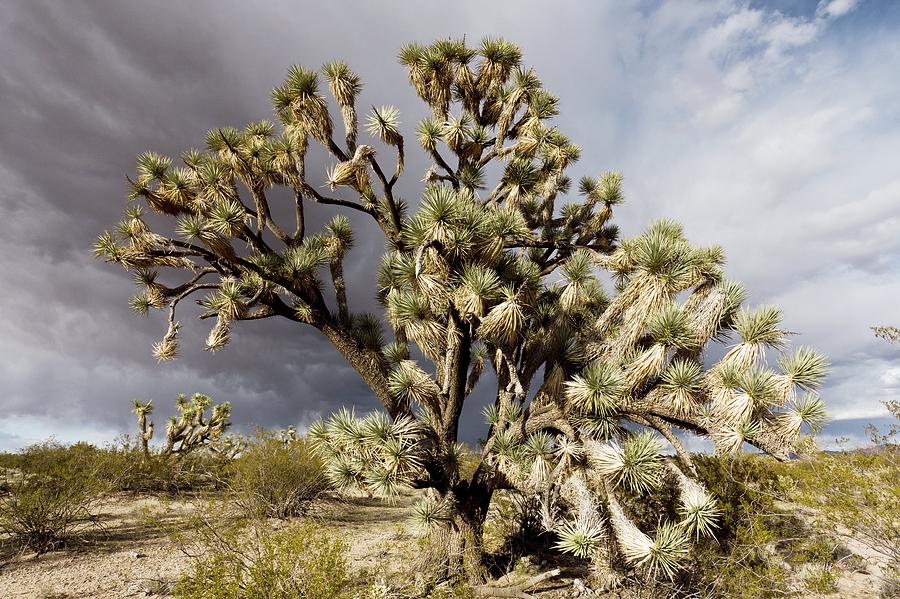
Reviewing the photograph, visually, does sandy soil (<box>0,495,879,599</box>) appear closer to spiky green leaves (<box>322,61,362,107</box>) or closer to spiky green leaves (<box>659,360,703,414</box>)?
spiky green leaves (<box>659,360,703,414</box>)

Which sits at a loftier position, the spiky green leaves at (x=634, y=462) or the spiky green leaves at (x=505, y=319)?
the spiky green leaves at (x=505, y=319)

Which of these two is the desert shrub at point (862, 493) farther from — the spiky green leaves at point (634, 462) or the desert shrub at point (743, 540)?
the spiky green leaves at point (634, 462)

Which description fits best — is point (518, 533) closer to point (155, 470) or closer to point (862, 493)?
point (862, 493)

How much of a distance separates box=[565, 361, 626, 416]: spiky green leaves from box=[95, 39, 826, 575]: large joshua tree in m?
0.03

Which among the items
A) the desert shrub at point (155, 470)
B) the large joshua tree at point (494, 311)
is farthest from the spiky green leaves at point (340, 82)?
the desert shrub at point (155, 470)

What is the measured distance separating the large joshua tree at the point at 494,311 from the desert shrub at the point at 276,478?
4.22 metres

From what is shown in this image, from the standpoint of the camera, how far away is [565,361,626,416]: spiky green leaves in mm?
5184

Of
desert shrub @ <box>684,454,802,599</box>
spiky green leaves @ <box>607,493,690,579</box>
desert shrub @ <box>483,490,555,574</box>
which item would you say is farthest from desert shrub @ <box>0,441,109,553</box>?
desert shrub @ <box>684,454,802,599</box>

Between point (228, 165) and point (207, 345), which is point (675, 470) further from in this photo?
point (228, 165)

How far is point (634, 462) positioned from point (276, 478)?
8178mm

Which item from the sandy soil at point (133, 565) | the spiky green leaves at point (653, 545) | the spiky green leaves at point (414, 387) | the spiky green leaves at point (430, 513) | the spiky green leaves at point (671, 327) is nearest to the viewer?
the spiky green leaves at point (653, 545)

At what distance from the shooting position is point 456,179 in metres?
7.65

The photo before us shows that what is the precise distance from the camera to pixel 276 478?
10062 mm

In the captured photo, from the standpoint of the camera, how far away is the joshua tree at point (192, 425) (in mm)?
14508
